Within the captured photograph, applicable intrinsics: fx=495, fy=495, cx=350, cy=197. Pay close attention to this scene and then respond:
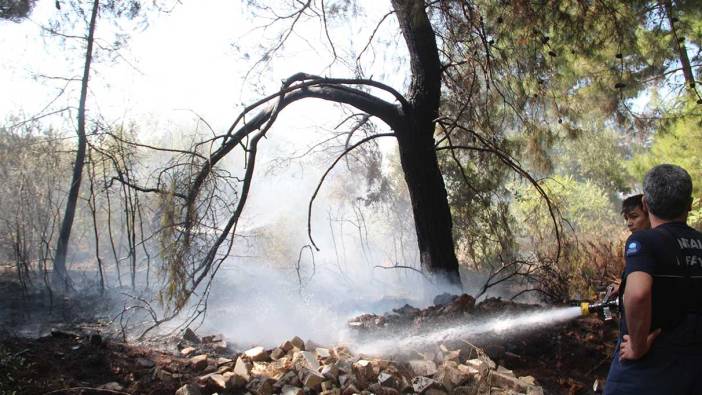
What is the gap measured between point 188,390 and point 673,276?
116 inches

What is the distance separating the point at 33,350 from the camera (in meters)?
4.02

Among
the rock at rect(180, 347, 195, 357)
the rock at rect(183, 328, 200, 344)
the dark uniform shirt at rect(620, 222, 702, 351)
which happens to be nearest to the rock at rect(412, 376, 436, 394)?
the dark uniform shirt at rect(620, 222, 702, 351)

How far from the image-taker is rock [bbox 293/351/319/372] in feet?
12.1

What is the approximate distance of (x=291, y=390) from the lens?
11.2 ft

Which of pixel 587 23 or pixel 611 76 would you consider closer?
pixel 587 23

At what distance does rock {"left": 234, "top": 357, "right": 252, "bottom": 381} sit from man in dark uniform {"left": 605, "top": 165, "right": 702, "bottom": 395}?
2.49m

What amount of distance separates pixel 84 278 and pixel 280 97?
22.5 ft

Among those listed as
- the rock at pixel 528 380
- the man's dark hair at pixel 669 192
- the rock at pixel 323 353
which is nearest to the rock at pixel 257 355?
the rock at pixel 323 353

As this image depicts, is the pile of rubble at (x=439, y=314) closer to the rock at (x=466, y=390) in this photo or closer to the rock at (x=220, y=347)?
the rock at (x=466, y=390)

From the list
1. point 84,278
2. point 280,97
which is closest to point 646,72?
point 280,97

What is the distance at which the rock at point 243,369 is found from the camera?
3.64 m

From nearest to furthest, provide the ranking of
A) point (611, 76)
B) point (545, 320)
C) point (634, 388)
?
point (634, 388) < point (545, 320) < point (611, 76)

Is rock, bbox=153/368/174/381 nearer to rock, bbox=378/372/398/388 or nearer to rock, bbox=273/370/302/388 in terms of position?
rock, bbox=273/370/302/388

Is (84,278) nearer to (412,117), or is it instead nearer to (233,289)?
(233,289)
